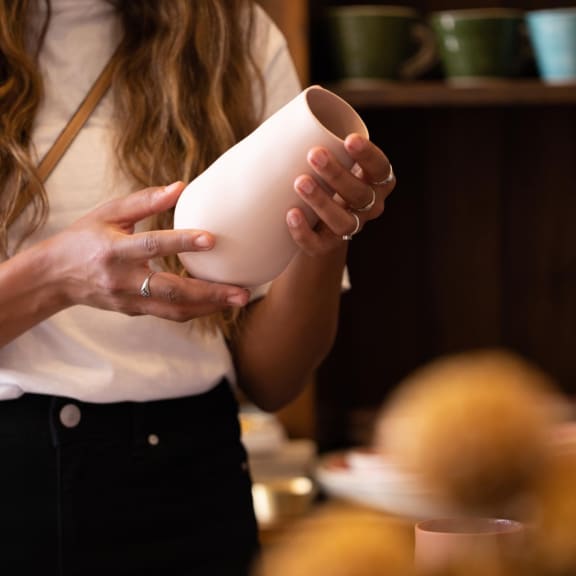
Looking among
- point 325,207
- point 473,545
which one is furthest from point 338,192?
point 473,545

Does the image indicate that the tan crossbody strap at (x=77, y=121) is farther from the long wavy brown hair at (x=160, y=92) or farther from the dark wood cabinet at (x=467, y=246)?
the dark wood cabinet at (x=467, y=246)

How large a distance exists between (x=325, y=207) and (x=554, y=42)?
3.36 feet

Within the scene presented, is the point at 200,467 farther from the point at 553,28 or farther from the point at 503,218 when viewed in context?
the point at 503,218

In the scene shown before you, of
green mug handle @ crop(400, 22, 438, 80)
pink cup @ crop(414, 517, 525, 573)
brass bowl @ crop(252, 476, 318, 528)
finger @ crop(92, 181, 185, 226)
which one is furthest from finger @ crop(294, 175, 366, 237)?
green mug handle @ crop(400, 22, 438, 80)

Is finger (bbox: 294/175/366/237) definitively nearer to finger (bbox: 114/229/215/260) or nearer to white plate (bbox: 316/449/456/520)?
finger (bbox: 114/229/215/260)

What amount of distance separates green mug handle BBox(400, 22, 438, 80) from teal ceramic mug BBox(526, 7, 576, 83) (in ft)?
0.52

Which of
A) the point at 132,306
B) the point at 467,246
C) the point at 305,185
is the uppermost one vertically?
the point at 305,185

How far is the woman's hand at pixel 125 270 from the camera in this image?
0.89 metres

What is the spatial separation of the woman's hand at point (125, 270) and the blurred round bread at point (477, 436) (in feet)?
1.73

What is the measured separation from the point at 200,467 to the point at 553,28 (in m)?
1.00

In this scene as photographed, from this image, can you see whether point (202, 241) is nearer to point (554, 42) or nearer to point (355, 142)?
point (355, 142)

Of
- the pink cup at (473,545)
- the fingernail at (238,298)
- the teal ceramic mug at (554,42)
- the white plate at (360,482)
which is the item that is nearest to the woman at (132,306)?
the fingernail at (238,298)

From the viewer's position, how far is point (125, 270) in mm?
905

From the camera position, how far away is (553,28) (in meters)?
1.75
